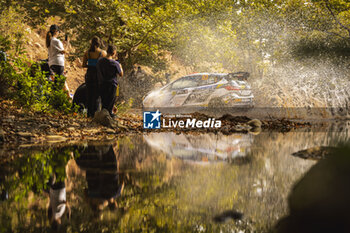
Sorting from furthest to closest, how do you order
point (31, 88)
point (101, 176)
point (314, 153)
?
point (31, 88) → point (314, 153) → point (101, 176)

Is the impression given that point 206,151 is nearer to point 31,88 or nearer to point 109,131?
point 109,131

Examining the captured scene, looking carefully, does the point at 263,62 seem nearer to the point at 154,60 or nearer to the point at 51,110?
the point at 154,60

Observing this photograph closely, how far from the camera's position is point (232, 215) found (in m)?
2.38

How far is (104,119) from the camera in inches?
342

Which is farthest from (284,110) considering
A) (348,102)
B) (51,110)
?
(51,110)

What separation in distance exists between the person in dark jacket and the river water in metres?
4.14

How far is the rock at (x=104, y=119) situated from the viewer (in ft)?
28.5

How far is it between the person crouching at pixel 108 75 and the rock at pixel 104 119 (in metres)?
0.51

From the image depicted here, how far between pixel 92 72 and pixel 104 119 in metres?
1.56

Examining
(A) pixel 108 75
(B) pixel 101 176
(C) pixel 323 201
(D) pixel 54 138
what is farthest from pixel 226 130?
(C) pixel 323 201

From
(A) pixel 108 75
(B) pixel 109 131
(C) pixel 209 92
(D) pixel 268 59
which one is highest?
(D) pixel 268 59

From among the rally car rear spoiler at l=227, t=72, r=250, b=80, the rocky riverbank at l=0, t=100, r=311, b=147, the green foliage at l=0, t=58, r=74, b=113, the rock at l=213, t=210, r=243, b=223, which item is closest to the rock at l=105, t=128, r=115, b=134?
the rocky riverbank at l=0, t=100, r=311, b=147

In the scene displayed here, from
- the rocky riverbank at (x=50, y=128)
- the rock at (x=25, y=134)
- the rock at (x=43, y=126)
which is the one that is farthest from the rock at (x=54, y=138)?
the rock at (x=43, y=126)

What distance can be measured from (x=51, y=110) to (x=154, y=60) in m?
14.0
